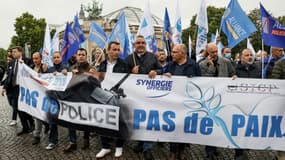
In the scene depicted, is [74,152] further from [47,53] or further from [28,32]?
[28,32]

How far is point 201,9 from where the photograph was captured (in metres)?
8.18

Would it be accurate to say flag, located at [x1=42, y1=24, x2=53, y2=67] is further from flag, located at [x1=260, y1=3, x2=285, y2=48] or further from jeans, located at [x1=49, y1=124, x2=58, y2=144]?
flag, located at [x1=260, y1=3, x2=285, y2=48]

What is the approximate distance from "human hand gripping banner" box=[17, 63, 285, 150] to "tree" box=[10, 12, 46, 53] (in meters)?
41.1

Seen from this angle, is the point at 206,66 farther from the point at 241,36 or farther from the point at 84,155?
the point at 84,155

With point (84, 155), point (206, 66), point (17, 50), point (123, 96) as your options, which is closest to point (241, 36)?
point (206, 66)

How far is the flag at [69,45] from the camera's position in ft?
25.0

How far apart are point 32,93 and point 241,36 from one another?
456 centimetres

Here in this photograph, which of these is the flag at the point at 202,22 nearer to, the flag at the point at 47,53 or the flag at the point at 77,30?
the flag at the point at 77,30

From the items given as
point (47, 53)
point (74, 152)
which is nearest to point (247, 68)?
point (74, 152)

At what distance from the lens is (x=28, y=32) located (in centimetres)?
4438

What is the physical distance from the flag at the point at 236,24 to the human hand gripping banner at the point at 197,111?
2.54 metres

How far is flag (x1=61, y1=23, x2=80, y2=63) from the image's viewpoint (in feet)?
25.0

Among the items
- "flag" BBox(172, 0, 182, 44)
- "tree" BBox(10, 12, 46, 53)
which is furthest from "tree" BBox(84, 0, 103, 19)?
"flag" BBox(172, 0, 182, 44)

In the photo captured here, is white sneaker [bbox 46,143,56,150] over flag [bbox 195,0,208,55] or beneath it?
beneath
